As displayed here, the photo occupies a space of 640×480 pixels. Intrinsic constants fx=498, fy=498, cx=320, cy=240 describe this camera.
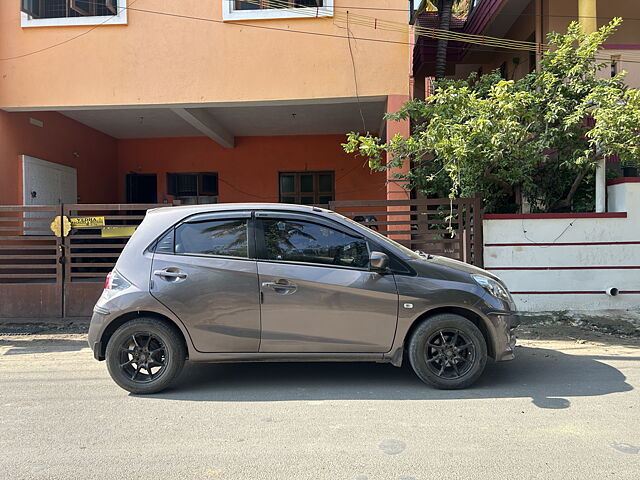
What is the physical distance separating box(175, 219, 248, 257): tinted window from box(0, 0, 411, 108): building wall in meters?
5.38

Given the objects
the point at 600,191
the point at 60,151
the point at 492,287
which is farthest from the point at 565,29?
the point at 60,151

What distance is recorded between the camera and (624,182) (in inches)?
325

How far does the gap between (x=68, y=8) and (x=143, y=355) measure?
819 centimetres

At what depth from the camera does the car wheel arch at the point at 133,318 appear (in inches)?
190

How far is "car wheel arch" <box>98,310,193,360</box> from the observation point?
4.84 m

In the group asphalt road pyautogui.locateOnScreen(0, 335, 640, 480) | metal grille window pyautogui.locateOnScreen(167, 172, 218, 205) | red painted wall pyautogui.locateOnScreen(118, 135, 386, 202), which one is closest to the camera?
asphalt road pyautogui.locateOnScreen(0, 335, 640, 480)

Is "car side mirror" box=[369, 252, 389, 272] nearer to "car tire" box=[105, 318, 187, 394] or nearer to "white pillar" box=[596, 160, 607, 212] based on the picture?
"car tire" box=[105, 318, 187, 394]

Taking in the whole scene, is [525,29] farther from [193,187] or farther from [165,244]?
[165,244]

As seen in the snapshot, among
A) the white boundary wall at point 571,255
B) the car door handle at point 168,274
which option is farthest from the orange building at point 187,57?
the car door handle at point 168,274

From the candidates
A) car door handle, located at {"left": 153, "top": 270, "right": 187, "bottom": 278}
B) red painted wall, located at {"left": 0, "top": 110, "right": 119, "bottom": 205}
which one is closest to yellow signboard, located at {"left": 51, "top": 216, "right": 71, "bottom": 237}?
red painted wall, located at {"left": 0, "top": 110, "right": 119, "bottom": 205}

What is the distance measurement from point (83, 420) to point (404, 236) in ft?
19.1

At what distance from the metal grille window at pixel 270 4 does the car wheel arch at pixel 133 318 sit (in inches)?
279

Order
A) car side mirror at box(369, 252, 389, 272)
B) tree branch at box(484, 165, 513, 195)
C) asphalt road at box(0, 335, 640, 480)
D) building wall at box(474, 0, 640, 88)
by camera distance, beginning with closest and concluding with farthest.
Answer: asphalt road at box(0, 335, 640, 480) → car side mirror at box(369, 252, 389, 272) → tree branch at box(484, 165, 513, 195) → building wall at box(474, 0, 640, 88)

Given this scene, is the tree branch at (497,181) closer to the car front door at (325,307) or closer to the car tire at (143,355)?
the car front door at (325,307)
